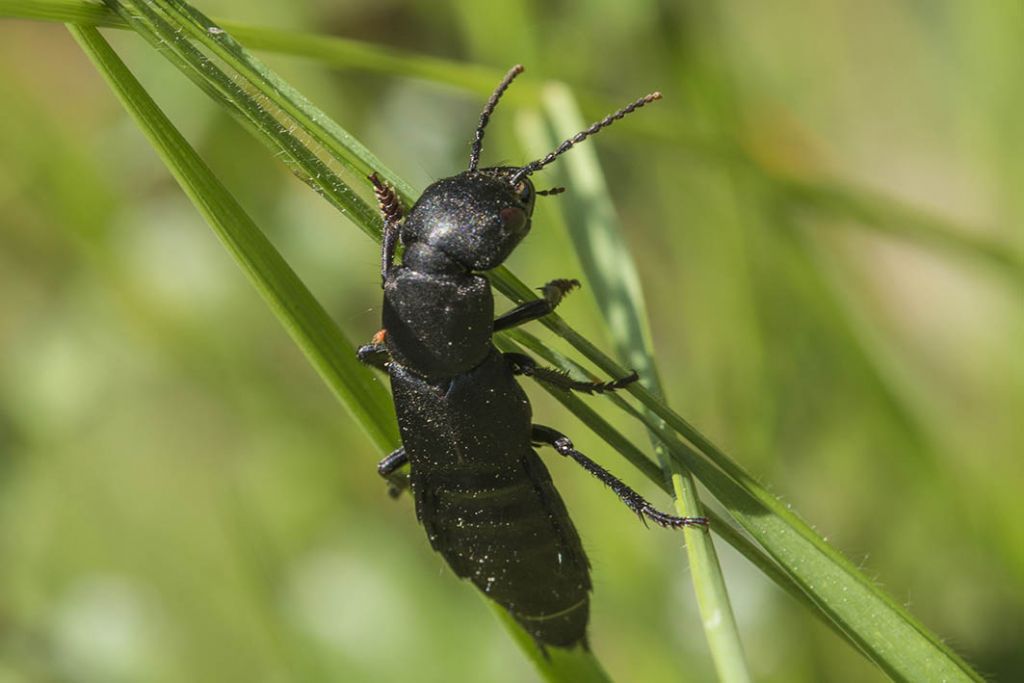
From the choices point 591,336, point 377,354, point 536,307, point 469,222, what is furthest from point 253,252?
point 591,336

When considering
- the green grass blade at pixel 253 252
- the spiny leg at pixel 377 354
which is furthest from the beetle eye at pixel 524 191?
the green grass blade at pixel 253 252

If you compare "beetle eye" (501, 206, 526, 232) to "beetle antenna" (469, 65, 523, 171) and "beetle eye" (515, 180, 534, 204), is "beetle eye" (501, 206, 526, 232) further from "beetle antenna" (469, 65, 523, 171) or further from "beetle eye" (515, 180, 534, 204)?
"beetle antenna" (469, 65, 523, 171)

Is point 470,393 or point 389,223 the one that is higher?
point 389,223

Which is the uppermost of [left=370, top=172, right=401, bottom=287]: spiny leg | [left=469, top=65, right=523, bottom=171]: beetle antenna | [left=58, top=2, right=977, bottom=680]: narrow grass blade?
[left=469, top=65, right=523, bottom=171]: beetle antenna

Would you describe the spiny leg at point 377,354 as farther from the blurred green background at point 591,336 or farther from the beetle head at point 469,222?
the blurred green background at point 591,336

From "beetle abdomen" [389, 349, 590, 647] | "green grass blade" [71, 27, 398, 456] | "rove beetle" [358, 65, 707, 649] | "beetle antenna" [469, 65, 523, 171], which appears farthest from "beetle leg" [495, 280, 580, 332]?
"beetle antenna" [469, 65, 523, 171]

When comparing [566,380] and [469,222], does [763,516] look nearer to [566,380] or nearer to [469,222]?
[566,380]
